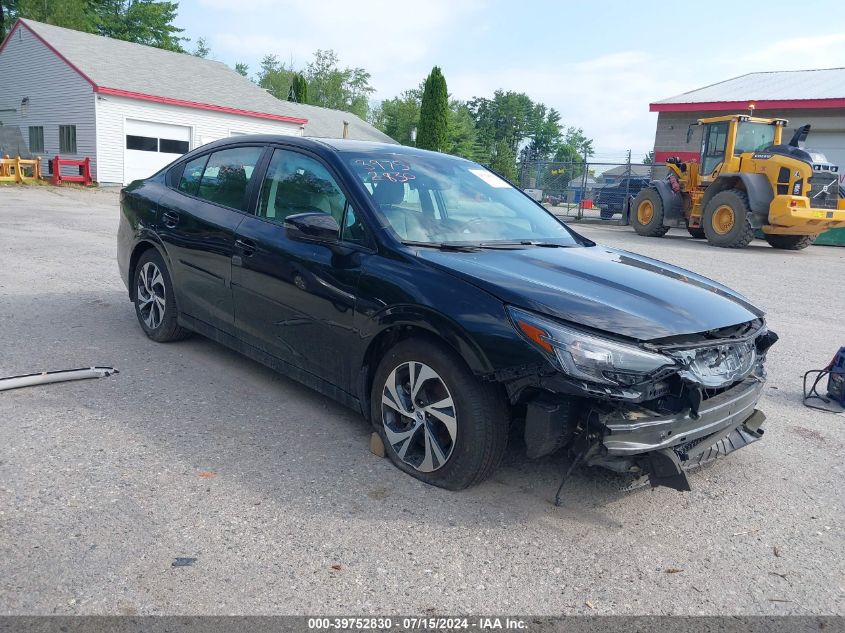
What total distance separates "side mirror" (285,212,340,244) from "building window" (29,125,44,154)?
94.3 feet

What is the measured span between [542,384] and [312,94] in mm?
76298

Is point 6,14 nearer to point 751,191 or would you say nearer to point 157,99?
point 157,99

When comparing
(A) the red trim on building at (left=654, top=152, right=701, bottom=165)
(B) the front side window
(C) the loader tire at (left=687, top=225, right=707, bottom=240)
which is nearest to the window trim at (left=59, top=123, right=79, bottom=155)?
(C) the loader tire at (left=687, top=225, right=707, bottom=240)

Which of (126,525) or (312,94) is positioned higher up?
(312,94)

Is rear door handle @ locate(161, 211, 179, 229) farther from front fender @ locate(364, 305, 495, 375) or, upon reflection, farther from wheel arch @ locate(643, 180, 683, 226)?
wheel arch @ locate(643, 180, 683, 226)

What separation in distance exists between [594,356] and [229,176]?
3008 millimetres

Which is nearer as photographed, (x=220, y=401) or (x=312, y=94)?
(x=220, y=401)

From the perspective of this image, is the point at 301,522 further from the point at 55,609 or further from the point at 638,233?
the point at 638,233

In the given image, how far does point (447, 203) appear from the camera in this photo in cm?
420

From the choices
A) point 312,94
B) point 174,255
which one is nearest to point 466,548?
point 174,255

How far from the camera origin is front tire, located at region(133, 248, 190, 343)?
203 inches

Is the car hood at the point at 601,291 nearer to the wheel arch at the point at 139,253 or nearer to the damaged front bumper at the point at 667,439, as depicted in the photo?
the damaged front bumper at the point at 667,439

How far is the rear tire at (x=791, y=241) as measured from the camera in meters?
16.3

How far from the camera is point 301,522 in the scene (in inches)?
118
